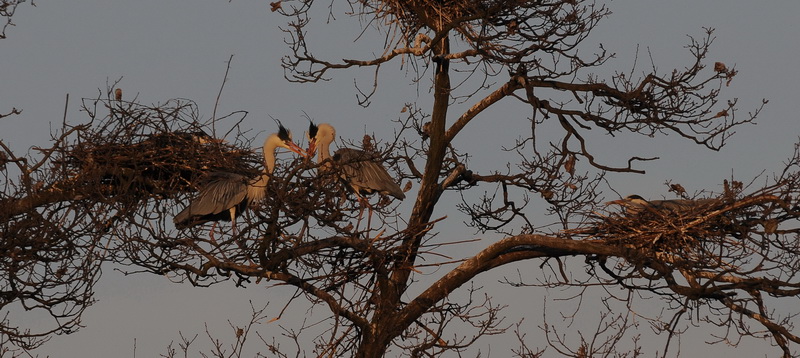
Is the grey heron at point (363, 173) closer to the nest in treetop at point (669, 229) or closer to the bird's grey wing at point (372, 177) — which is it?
the bird's grey wing at point (372, 177)

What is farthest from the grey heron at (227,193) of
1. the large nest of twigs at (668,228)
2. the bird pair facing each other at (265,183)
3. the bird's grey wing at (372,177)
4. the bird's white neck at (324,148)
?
the large nest of twigs at (668,228)

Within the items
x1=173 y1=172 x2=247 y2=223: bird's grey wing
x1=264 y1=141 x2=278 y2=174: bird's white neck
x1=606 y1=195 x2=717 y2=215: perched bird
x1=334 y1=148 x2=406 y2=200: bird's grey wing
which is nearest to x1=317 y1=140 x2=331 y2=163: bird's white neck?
x1=264 y1=141 x2=278 y2=174: bird's white neck

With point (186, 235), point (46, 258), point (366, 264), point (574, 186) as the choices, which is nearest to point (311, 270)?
point (366, 264)

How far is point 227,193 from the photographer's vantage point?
10875mm

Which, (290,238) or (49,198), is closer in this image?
(290,238)

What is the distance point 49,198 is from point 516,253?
4.16 meters

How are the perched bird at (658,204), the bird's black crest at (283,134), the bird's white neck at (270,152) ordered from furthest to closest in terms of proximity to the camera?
the bird's black crest at (283,134) < the bird's white neck at (270,152) < the perched bird at (658,204)

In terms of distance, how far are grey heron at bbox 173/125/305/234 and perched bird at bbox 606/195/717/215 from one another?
3.12 metres

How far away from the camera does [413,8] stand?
11.0 meters

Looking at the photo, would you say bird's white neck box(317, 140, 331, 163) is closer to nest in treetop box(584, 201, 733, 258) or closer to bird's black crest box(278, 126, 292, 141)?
bird's black crest box(278, 126, 292, 141)

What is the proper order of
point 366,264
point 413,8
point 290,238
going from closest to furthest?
point 290,238
point 366,264
point 413,8

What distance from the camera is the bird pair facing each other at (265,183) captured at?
10.6m

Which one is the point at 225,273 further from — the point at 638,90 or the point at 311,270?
the point at 638,90

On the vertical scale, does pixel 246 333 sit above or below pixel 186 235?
below
